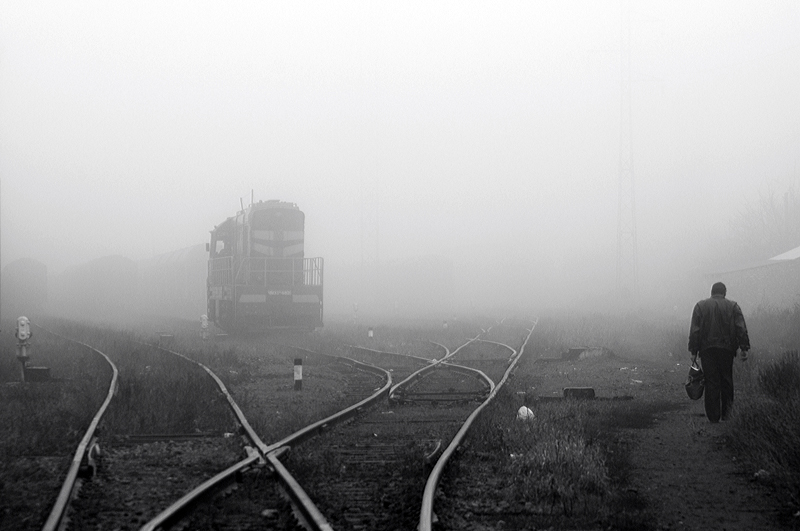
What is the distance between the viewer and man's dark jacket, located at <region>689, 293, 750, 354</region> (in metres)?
9.12

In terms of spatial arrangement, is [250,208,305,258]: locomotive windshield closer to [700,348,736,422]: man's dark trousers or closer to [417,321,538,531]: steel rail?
[417,321,538,531]: steel rail

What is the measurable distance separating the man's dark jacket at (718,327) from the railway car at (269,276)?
1666cm

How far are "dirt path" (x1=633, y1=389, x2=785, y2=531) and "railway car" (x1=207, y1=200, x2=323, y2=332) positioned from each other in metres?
16.7

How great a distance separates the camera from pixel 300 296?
81.6 feet

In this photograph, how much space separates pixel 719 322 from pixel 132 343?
54.9 feet

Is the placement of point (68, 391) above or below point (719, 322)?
below

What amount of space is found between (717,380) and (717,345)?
452mm

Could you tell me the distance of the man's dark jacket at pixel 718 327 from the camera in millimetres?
9125

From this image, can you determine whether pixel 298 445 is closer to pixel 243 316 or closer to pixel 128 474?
pixel 128 474

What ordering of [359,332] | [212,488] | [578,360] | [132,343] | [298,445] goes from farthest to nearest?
[359,332], [132,343], [578,360], [298,445], [212,488]

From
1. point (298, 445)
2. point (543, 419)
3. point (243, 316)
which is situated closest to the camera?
point (298, 445)

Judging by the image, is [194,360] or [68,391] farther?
[194,360]

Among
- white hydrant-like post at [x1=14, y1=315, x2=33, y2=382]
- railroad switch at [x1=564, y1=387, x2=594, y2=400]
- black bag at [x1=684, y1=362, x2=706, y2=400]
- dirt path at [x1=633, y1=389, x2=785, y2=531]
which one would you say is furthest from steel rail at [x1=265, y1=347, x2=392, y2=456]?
white hydrant-like post at [x1=14, y1=315, x2=33, y2=382]

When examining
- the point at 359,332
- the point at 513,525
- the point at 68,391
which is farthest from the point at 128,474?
the point at 359,332
